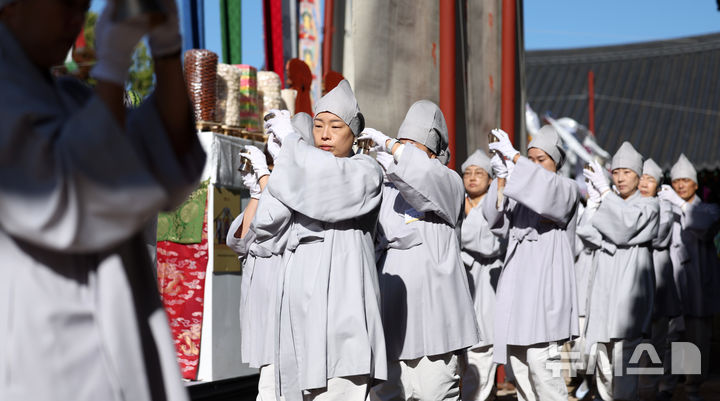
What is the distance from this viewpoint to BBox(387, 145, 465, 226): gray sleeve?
16.4ft

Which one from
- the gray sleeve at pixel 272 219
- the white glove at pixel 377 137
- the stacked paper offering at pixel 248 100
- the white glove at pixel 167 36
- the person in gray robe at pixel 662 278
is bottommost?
the person in gray robe at pixel 662 278

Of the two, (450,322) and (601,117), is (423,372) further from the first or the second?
(601,117)

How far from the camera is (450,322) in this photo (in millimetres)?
5402

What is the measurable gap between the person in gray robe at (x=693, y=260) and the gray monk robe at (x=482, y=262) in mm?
2382

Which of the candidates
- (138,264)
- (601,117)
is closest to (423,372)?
(138,264)

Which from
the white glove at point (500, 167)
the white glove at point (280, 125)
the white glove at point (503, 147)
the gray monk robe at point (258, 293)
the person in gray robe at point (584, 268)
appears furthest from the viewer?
the person in gray robe at point (584, 268)

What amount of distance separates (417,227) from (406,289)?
0.36 metres

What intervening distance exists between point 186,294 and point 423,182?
301 cm

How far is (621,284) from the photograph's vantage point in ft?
25.2

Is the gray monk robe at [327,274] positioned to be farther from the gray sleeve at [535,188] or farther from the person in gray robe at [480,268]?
the person in gray robe at [480,268]

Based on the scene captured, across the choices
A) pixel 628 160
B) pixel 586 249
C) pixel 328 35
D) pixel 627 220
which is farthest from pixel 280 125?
pixel 586 249

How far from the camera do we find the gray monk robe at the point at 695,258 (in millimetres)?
9406

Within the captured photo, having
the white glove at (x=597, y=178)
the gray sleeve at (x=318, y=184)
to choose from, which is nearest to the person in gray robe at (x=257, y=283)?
the gray sleeve at (x=318, y=184)

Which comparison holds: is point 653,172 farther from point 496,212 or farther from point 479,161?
point 496,212
